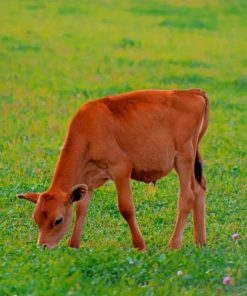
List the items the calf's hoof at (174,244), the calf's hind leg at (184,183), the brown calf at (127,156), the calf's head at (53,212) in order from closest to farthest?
the calf's head at (53,212) → the brown calf at (127,156) → the calf's hoof at (174,244) → the calf's hind leg at (184,183)

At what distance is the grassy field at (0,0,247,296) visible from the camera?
28.1 feet

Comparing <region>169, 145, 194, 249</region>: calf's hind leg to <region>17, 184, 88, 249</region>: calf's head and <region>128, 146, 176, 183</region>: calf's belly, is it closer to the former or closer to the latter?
<region>128, 146, 176, 183</region>: calf's belly

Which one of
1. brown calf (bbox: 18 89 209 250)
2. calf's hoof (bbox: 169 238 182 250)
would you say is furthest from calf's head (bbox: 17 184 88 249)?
calf's hoof (bbox: 169 238 182 250)

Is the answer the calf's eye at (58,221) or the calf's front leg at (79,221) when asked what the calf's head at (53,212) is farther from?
the calf's front leg at (79,221)

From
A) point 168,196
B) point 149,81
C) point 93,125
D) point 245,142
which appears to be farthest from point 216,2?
point 93,125

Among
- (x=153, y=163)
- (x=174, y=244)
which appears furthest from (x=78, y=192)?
(x=174, y=244)

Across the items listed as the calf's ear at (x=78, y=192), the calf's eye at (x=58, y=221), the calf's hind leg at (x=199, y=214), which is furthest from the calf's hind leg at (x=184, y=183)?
the calf's eye at (x=58, y=221)

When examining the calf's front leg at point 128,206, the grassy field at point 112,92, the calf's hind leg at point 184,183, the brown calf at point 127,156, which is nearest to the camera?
the grassy field at point 112,92

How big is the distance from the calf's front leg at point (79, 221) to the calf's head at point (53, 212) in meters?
0.54

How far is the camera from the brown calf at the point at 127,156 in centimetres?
977

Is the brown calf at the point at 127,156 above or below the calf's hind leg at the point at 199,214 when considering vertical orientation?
above

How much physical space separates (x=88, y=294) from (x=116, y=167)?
2.32 m

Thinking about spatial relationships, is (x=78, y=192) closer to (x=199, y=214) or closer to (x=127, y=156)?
(x=127, y=156)

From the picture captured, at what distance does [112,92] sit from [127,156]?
8.72 m
